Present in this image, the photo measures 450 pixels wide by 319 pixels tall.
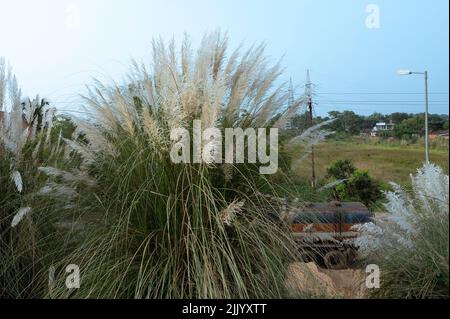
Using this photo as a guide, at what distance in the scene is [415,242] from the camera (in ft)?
8.62

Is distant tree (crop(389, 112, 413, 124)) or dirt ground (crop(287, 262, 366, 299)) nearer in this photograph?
dirt ground (crop(287, 262, 366, 299))

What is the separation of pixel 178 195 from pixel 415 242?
4.21 ft

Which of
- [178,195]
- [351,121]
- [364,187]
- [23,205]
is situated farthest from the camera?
[364,187]

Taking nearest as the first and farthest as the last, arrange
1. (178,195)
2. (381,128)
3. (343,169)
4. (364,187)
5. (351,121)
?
(178,195) < (351,121) < (381,128) < (343,169) < (364,187)

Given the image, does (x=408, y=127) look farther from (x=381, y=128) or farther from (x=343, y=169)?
(x=343, y=169)

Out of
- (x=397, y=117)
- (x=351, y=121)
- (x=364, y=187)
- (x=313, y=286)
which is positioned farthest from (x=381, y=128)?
(x=313, y=286)

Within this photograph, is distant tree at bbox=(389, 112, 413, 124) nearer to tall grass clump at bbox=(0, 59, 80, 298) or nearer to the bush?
the bush

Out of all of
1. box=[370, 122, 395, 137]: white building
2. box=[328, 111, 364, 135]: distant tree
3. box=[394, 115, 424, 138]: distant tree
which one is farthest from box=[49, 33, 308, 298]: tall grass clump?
box=[394, 115, 424, 138]: distant tree

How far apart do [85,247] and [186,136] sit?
0.80 m

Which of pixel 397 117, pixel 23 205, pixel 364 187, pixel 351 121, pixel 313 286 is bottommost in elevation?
pixel 313 286

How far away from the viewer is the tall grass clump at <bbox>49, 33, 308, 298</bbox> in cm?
243

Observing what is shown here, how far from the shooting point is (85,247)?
2629 millimetres

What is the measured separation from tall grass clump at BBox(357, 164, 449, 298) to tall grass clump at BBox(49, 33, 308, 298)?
0.58 metres
